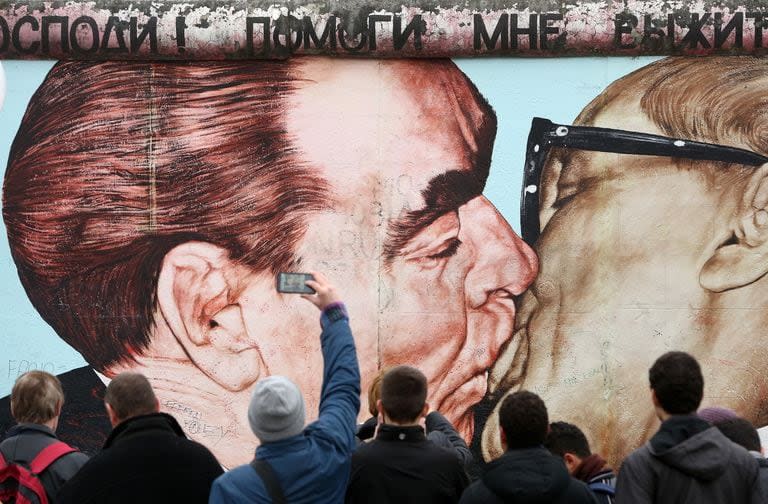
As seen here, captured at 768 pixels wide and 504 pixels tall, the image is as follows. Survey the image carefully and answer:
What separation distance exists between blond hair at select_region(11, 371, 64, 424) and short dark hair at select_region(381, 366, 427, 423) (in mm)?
1307

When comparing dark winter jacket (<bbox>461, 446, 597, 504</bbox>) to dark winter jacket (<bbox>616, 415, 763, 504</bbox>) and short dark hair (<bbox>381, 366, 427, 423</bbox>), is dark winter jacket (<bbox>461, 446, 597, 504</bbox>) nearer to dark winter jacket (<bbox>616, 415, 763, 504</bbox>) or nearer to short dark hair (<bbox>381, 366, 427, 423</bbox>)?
dark winter jacket (<bbox>616, 415, 763, 504</bbox>)

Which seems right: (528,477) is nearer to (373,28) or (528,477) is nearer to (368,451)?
(368,451)

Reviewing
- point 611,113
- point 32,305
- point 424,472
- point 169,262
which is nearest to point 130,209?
point 169,262

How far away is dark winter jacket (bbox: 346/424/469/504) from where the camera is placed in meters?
4.02

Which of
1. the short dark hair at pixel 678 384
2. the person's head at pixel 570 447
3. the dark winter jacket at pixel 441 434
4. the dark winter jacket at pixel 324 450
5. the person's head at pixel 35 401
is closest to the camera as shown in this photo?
the dark winter jacket at pixel 324 450

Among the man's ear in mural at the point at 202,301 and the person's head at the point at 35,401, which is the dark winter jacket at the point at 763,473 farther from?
the man's ear in mural at the point at 202,301

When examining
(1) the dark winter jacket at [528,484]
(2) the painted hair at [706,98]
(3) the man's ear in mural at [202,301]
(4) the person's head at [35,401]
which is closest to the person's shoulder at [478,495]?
(1) the dark winter jacket at [528,484]

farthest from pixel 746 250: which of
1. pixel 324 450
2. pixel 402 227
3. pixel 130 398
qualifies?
pixel 130 398

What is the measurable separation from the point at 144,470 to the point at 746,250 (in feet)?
14.3

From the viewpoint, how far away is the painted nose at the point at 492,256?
6922mm

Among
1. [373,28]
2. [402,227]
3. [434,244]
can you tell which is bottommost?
[434,244]

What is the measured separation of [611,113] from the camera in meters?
7.02

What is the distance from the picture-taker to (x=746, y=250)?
6.90m

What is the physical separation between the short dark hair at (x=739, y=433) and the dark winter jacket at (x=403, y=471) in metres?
1.00
